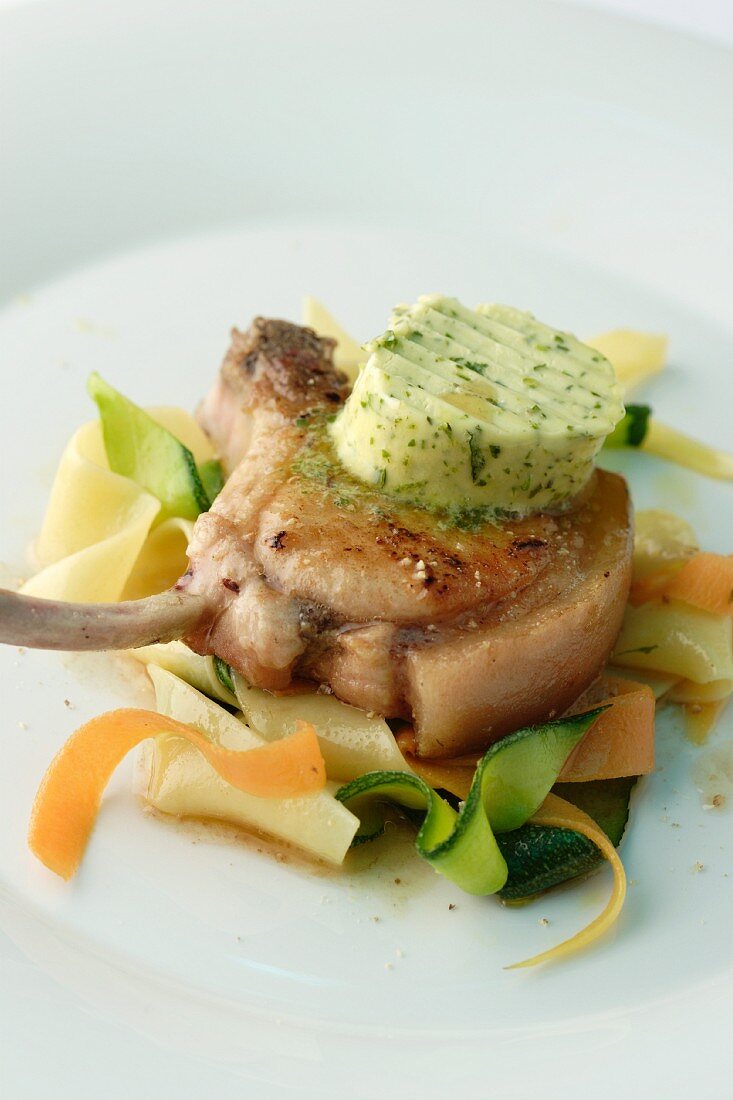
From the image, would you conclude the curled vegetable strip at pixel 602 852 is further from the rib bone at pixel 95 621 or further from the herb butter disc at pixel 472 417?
the rib bone at pixel 95 621

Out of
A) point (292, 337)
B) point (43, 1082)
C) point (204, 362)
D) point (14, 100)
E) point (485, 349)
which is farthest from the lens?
point (14, 100)

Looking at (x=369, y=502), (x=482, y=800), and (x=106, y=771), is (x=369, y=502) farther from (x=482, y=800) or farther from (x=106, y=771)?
(x=106, y=771)

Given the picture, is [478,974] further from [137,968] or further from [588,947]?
[137,968]

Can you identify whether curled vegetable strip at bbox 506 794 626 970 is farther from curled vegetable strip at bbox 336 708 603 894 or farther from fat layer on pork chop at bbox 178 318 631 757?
fat layer on pork chop at bbox 178 318 631 757

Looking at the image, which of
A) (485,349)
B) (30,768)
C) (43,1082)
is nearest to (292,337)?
(485,349)

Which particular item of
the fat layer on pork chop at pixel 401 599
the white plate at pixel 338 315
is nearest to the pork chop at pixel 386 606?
the fat layer on pork chop at pixel 401 599
